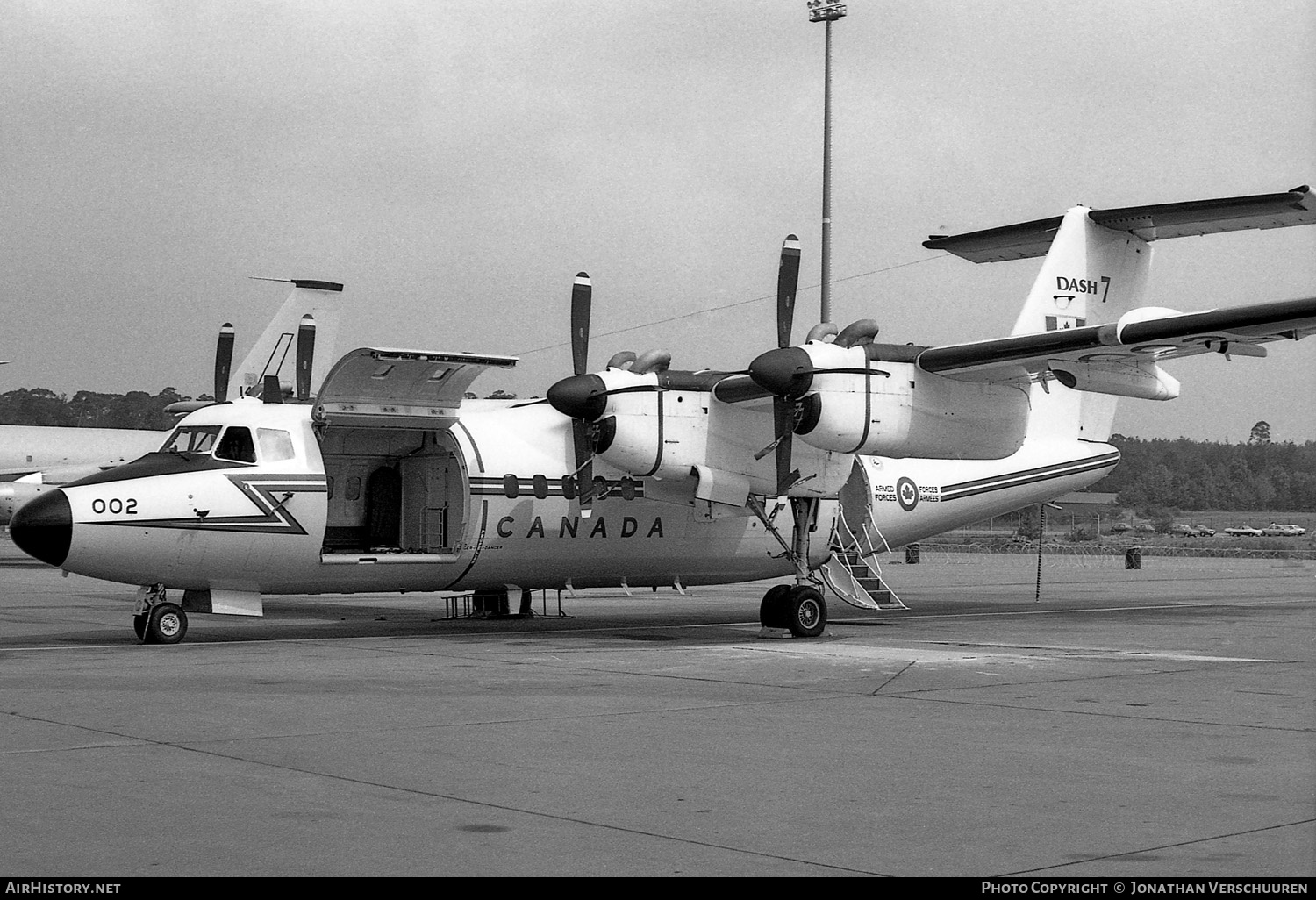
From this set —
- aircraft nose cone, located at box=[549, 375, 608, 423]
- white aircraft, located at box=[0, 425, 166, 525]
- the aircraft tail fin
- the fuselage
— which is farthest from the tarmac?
white aircraft, located at box=[0, 425, 166, 525]

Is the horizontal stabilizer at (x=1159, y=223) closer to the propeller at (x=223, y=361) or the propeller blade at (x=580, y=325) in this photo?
the propeller blade at (x=580, y=325)

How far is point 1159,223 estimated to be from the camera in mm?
20297

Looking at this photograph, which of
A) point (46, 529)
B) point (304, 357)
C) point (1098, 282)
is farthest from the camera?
point (1098, 282)

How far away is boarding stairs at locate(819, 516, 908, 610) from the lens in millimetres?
21547

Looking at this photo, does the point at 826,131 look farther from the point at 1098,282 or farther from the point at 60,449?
the point at 60,449

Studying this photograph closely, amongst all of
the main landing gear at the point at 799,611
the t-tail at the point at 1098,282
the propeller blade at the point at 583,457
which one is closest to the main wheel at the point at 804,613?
the main landing gear at the point at 799,611

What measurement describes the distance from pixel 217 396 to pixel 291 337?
984 cm

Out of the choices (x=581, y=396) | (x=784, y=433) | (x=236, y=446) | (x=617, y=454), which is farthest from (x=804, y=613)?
(x=236, y=446)

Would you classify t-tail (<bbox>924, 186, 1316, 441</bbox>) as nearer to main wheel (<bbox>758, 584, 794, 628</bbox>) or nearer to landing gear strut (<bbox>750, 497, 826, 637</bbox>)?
landing gear strut (<bbox>750, 497, 826, 637</bbox>)

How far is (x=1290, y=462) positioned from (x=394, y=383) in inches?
4220

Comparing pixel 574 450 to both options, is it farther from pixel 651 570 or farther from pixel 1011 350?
pixel 1011 350

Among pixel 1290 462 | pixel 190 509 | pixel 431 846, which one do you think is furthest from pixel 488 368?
pixel 1290 462

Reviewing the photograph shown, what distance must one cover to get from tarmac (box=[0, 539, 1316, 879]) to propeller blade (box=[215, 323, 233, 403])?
4073 mm

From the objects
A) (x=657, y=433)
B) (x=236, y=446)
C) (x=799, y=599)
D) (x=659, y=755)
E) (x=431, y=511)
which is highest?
(x=657, y=433)
